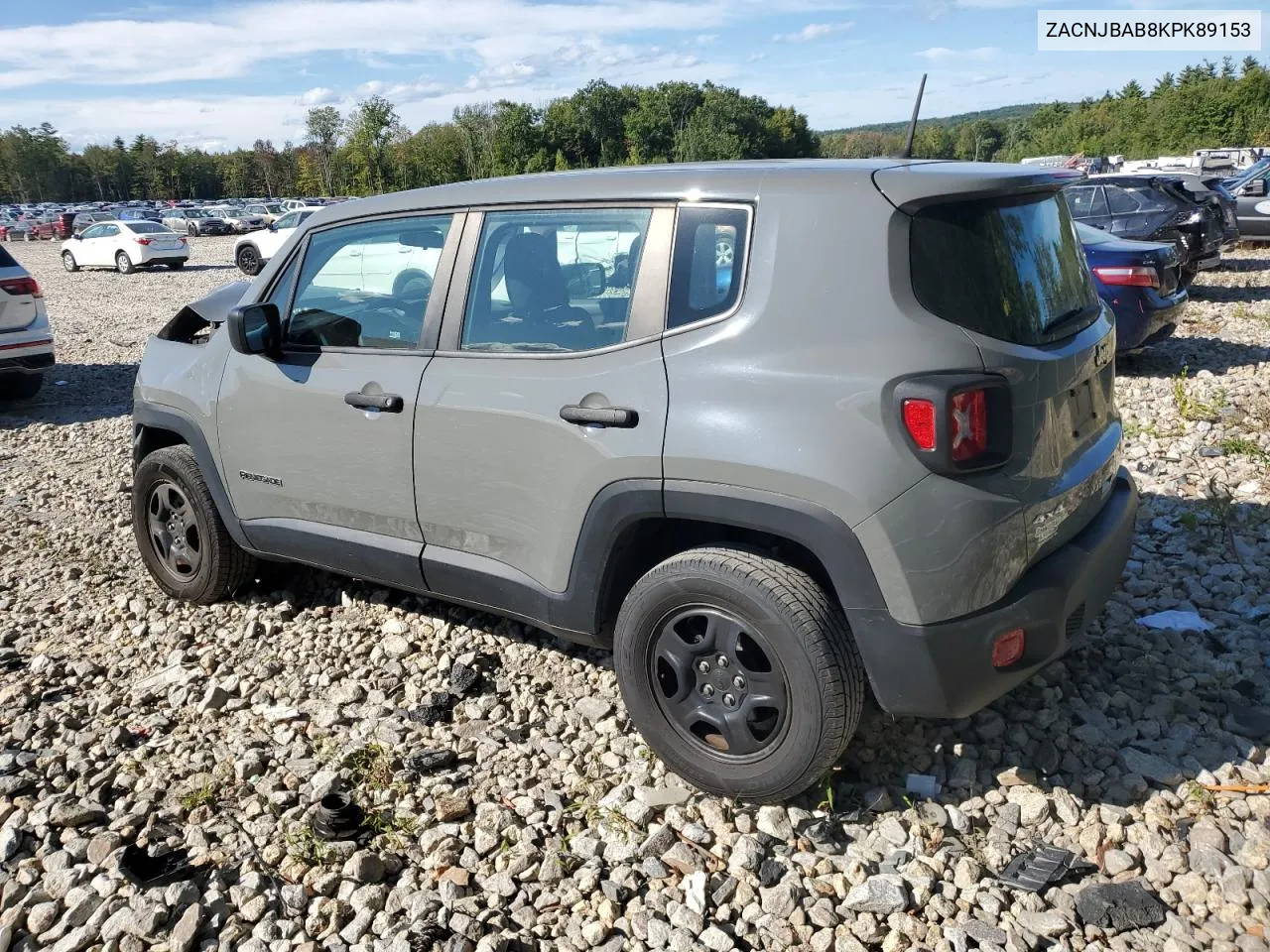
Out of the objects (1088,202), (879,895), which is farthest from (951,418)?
(1088,202)

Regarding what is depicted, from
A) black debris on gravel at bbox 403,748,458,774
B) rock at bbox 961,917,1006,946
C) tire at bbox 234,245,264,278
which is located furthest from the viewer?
tire at bbox 234,245,264,278

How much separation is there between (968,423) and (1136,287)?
7.07 metres

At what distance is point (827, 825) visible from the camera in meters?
3.14

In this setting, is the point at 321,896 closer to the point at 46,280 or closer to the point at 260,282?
the point at 260,282

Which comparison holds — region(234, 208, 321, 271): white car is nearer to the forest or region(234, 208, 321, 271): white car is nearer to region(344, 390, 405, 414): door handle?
region(344, 390, 405, 414): door handle

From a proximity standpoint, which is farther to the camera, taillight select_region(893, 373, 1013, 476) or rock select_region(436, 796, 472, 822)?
rock select_region(436, 796, 472, 822)

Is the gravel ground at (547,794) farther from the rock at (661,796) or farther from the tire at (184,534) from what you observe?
the tire at (184,534)

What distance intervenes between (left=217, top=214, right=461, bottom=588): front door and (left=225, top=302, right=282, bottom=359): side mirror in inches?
2.7

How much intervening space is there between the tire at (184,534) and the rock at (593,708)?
6.26 feet

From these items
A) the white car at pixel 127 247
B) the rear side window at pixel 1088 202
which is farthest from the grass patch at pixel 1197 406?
the white car at pixel 127 247

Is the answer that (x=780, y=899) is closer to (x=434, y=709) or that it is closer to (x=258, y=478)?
(x=434, y=709)

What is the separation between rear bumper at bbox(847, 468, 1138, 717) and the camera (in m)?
2.81

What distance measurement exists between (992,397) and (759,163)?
113cm

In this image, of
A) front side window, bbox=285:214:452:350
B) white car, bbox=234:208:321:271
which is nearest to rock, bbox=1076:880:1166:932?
front side window, bbox=285:214:452:350
